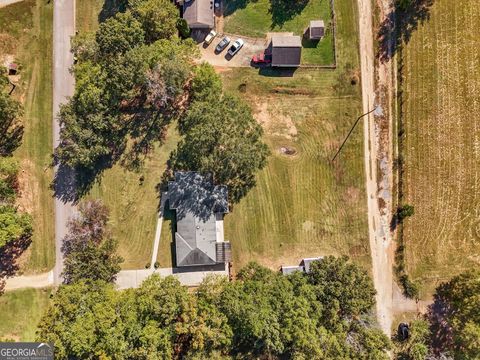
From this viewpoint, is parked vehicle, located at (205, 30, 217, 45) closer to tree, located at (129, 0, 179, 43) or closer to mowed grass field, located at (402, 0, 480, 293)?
tree, located at (129, 0, 179, 43)

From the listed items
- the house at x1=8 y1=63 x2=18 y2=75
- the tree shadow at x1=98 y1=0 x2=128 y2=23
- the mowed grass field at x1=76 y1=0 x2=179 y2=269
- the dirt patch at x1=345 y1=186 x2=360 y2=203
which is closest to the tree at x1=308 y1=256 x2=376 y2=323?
the dirt patch at x1=345 y1=186 x2=360 y2=203

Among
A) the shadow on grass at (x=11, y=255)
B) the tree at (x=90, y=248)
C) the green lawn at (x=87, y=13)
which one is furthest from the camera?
the green lawn at (x=87, y=13)

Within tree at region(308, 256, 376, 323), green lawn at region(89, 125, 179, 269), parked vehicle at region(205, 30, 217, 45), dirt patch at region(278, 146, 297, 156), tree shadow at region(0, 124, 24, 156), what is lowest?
tree at region(308, 256, 376, 323)

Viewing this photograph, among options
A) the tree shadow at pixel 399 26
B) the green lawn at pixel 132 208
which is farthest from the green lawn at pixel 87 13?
the tree shadow at pixel 399 26

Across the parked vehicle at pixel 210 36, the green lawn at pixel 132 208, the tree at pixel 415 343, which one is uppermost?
the parked vehicle at pixel 210 36

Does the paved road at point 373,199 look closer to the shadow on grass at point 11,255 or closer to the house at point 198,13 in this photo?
the house at point 198,13

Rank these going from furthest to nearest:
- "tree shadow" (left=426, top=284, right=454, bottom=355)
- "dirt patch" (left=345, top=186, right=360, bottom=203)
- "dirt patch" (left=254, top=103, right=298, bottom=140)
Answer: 1. "dirt patch" (left=254, top=103, right=298, bottom=140)
2. "dirt patch" (left=345, top=186, right=360, bottom=203)
3. "tree shadow" (left=426, top=284, right=454, bottom=355)

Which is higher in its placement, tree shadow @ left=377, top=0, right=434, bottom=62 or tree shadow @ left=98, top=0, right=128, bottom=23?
tree shadow @ left=98, top=0, right=128, bottom=23

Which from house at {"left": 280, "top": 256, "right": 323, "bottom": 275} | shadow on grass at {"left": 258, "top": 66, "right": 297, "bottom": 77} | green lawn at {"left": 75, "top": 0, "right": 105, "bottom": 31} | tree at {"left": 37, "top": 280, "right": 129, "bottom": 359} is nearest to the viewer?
tree at {"left": 37, "top": 280, "right": 129, "bottom": 359}
